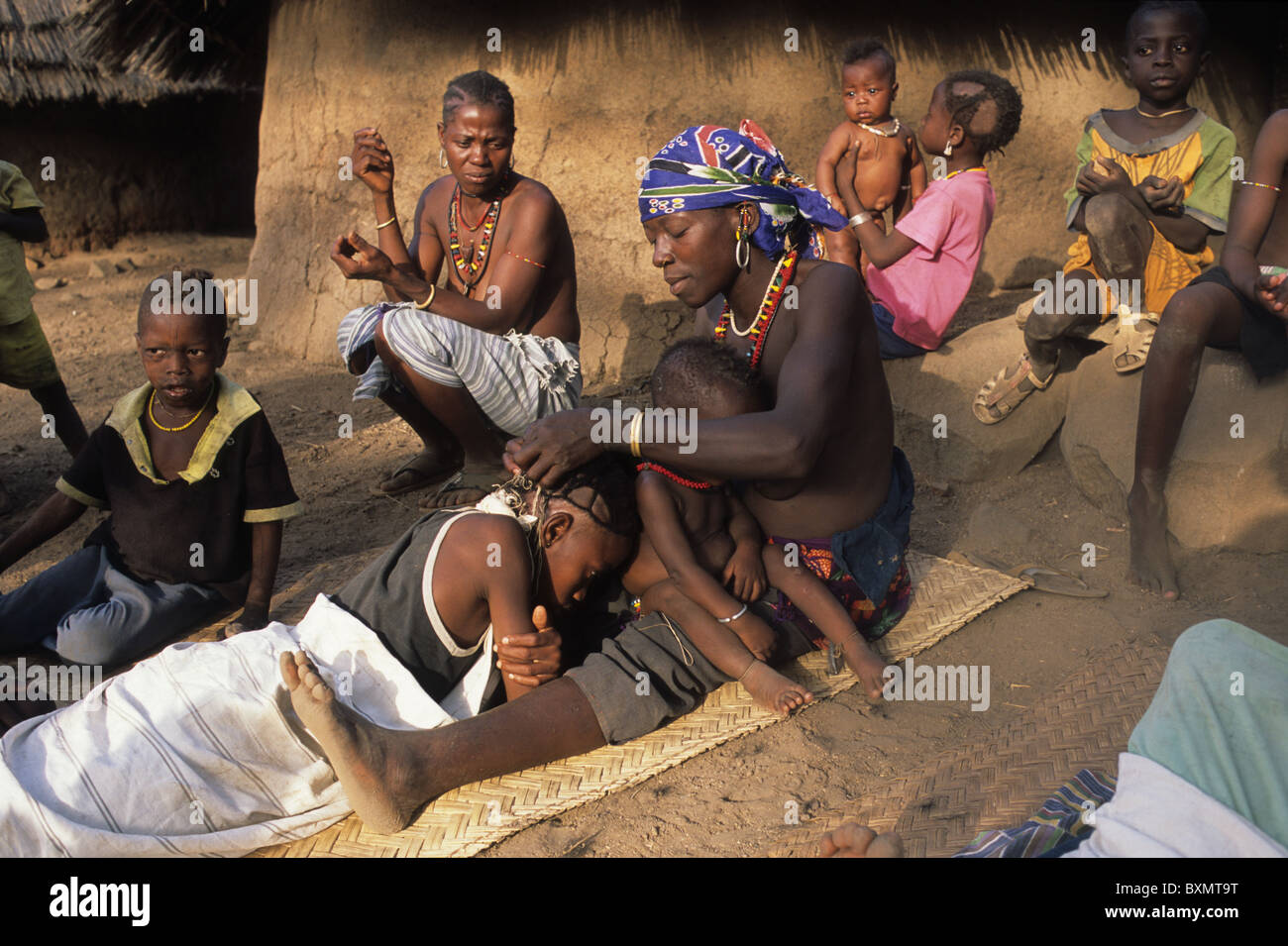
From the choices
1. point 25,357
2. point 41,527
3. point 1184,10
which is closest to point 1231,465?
point 1184,10

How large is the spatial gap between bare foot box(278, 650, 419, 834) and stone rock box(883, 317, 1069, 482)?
2838 mm

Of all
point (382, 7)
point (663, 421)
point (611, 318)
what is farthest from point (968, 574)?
point (382, 7)

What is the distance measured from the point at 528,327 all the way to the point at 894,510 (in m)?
1.85

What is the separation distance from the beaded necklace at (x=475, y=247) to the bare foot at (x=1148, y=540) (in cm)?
256

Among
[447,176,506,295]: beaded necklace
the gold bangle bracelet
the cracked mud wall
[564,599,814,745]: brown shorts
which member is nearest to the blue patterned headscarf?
the gold bangle bracelet

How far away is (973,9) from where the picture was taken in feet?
19.3

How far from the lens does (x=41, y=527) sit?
10.6ft

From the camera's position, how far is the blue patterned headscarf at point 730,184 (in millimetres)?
2783

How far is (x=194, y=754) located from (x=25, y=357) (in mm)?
2899

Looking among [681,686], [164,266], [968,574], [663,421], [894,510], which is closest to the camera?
[663,421]

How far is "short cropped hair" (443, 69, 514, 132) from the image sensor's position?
3955 millimetres

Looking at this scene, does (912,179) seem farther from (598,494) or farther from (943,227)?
(598,494)

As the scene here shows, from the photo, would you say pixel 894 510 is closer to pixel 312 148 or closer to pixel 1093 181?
pixel 1093 181

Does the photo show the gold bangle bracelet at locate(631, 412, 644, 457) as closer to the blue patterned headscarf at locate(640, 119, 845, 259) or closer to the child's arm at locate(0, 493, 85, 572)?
the blue patterned headscarf at locate(640, 119, 845, 259)
